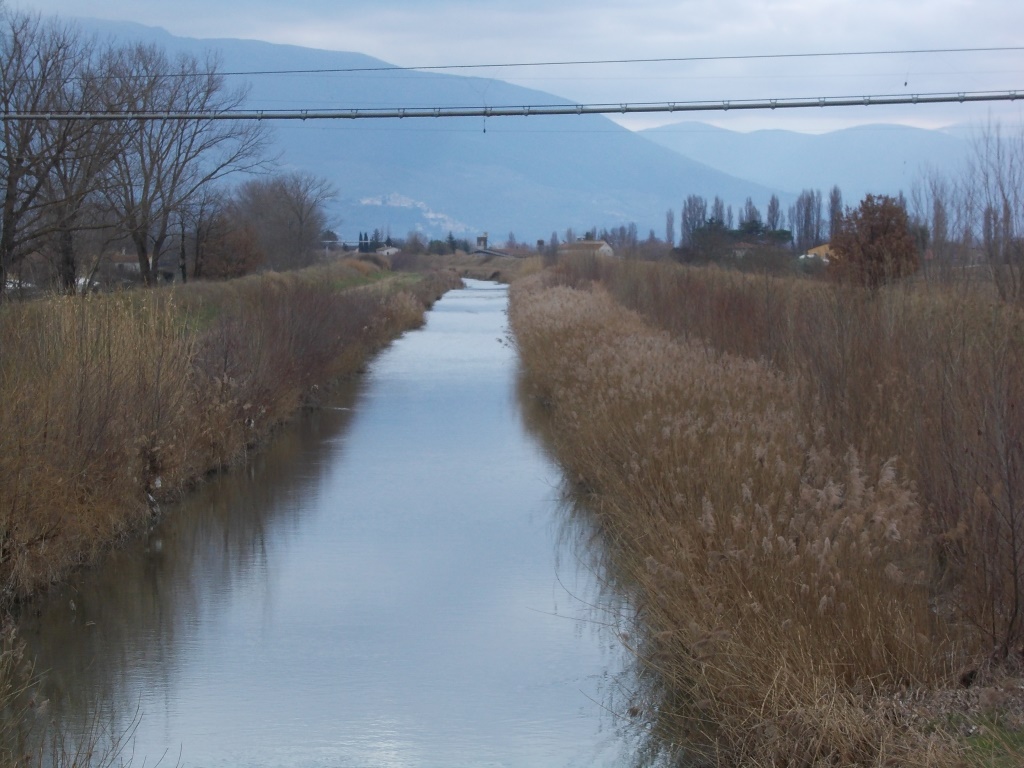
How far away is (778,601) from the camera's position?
7.07m

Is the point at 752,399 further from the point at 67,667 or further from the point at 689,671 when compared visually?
the point at 67,667

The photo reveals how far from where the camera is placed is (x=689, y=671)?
7453mm

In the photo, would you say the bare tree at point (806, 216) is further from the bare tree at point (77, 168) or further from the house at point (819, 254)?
the bare tree at point (77, 168)

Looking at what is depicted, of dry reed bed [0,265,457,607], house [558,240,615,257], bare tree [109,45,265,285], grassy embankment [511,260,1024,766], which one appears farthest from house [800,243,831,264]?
bare tree [109,45,265,285]

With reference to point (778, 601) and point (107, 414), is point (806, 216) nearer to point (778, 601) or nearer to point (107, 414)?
point (107, 414)

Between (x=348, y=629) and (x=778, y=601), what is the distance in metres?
4.35

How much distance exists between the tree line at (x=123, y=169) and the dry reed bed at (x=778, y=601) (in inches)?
387

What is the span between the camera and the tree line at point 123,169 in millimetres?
25344

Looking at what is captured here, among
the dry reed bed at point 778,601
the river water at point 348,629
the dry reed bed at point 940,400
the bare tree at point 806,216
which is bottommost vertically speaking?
the river water at point 348,629

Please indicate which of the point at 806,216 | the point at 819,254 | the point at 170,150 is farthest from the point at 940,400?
the point at 806,216

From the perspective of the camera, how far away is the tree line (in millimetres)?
25344

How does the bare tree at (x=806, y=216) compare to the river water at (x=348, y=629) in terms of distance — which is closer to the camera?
the river water at (x=348, y=629)

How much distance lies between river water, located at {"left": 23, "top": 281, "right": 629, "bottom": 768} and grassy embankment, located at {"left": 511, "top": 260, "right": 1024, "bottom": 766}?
0.71 m

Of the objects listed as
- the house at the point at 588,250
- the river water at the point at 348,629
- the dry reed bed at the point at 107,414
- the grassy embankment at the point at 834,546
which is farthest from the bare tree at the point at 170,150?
the grassy embankment at the point at 834,546
